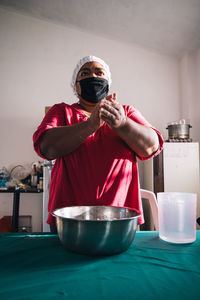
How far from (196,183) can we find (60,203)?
229 centimetres

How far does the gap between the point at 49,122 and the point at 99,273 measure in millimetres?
685

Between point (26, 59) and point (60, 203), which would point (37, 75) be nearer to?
point (26, 59)

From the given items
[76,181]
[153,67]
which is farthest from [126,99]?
[76,181]

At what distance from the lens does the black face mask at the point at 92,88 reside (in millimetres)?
1140

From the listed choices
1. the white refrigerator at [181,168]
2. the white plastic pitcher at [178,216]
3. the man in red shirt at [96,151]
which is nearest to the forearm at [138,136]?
the man in red shirt at [96,151]

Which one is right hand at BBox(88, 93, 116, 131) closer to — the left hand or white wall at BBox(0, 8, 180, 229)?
the left hand

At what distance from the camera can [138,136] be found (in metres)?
0.93

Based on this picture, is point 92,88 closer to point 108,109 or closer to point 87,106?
point 87,106

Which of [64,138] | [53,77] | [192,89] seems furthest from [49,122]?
[192,89]

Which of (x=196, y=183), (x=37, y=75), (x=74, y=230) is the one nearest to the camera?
(x=74, y=230)

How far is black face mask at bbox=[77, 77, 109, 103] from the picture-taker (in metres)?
1.14

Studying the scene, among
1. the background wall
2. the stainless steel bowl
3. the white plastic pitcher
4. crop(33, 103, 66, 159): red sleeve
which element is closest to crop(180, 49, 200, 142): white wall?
the background wall

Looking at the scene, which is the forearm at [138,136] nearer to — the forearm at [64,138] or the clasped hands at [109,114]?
the clasped hands at [109,114]

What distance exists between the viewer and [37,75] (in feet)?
10.9
